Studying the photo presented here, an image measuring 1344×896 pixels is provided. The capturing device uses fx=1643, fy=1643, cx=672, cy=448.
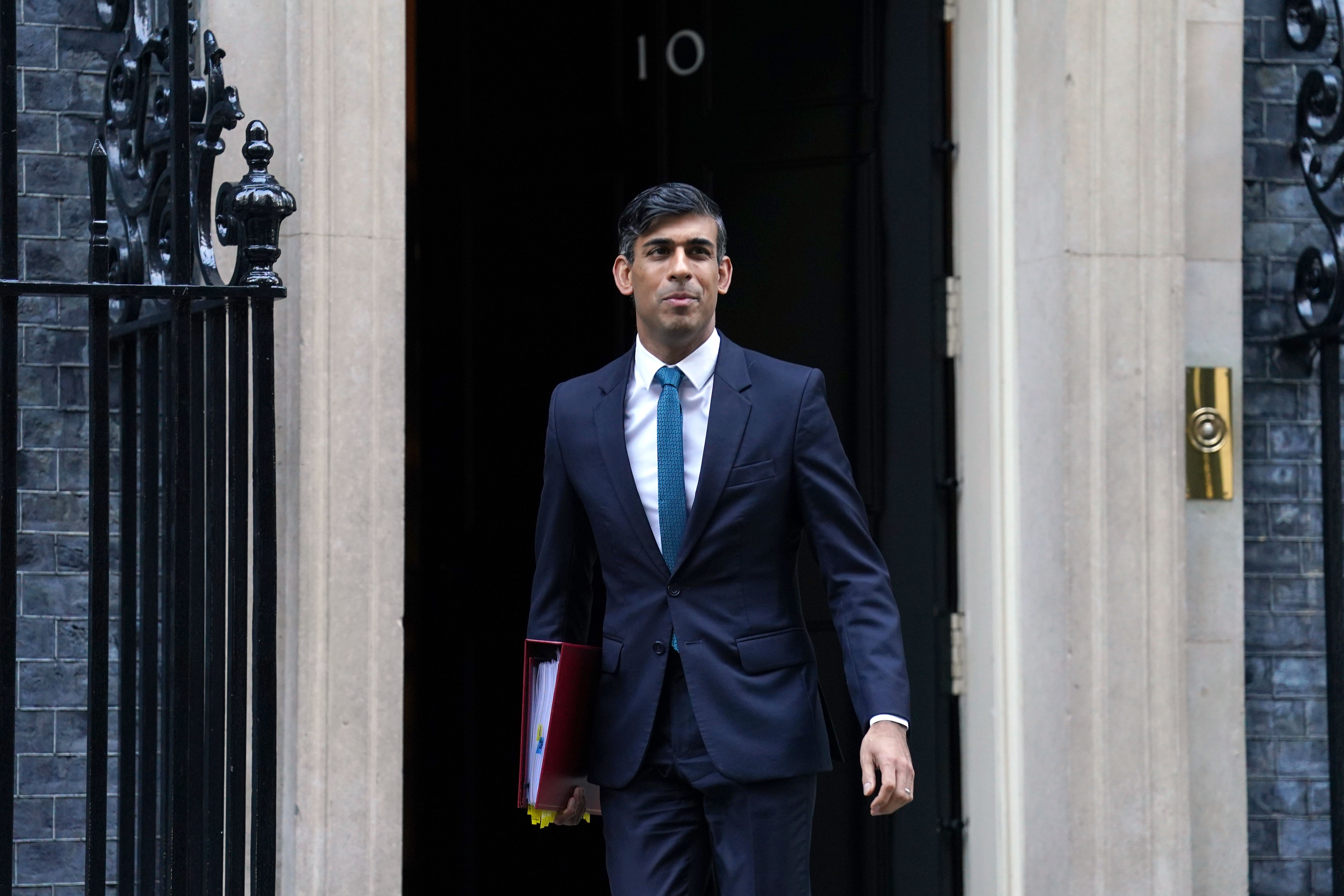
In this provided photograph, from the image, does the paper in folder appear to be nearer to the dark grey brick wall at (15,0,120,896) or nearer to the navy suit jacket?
the navy suit jacket

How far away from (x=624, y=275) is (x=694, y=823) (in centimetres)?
109

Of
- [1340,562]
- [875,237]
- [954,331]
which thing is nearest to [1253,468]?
[1340,562]

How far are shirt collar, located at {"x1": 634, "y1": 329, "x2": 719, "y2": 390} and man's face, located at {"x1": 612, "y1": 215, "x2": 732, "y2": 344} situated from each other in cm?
5

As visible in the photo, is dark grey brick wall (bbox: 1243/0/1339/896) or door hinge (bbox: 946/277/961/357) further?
door hinge (bbox: 946/277/961/357)

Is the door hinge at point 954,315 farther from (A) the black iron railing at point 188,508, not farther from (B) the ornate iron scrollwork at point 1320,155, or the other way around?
(A) the black iron railing at point 188,508

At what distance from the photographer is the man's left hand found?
288 cm

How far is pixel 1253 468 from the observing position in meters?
4.89

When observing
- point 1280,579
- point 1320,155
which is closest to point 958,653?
point 1280,579

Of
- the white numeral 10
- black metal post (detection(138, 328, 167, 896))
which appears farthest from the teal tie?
the white numeral 10

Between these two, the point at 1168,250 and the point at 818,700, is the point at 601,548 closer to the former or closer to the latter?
the point at 818,700

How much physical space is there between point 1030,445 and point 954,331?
0.60 metres

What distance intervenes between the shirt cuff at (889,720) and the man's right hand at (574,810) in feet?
2.13

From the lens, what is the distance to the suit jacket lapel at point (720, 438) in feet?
10.3

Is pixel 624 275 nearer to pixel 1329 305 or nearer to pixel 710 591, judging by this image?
pixel 710 591
